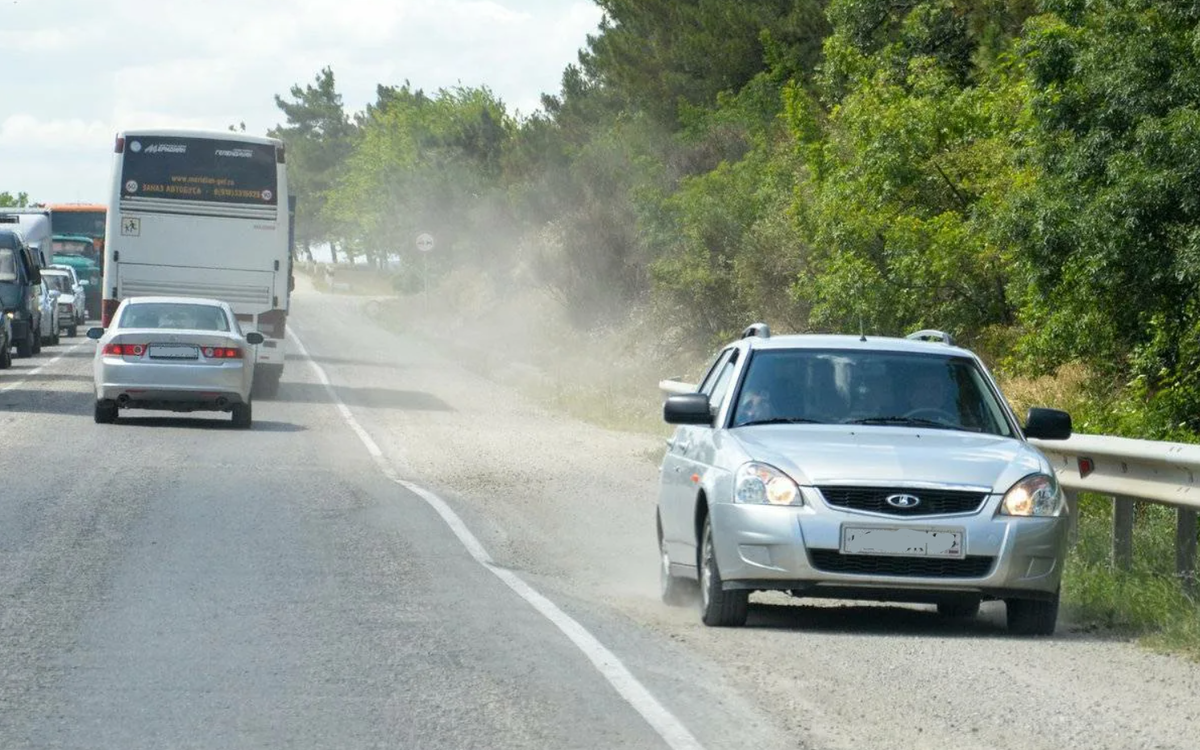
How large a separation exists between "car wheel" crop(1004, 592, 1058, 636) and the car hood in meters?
0.65

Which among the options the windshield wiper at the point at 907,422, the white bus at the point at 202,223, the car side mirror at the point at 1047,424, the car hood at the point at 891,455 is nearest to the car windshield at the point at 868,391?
the windshield wiper at the point at 907,422

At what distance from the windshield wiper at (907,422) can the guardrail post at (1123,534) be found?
6.29ft

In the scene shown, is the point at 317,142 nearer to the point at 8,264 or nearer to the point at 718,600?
the point at 8,264

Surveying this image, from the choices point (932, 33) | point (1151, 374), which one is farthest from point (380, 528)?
point (932, 33)

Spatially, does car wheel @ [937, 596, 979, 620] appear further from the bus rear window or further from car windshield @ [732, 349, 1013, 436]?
the bus rear window

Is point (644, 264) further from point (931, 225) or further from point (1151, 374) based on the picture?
point (1151, 374)

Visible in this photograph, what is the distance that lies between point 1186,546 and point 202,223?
22.0 meters

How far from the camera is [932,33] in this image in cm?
3266

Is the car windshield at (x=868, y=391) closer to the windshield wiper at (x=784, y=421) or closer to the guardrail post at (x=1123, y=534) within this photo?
the windshield wiper at (x=784, y=421)

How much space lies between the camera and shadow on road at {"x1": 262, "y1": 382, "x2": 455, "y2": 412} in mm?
30102

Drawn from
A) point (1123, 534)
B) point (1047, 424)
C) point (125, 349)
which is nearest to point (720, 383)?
point (1047, 424)

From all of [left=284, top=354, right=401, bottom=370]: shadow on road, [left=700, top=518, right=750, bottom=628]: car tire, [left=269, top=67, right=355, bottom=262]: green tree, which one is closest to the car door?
[left=700, top=518, right=750, bottom=628]: car tire

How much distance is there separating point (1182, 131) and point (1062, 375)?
246 inches

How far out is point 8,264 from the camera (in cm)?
3969
